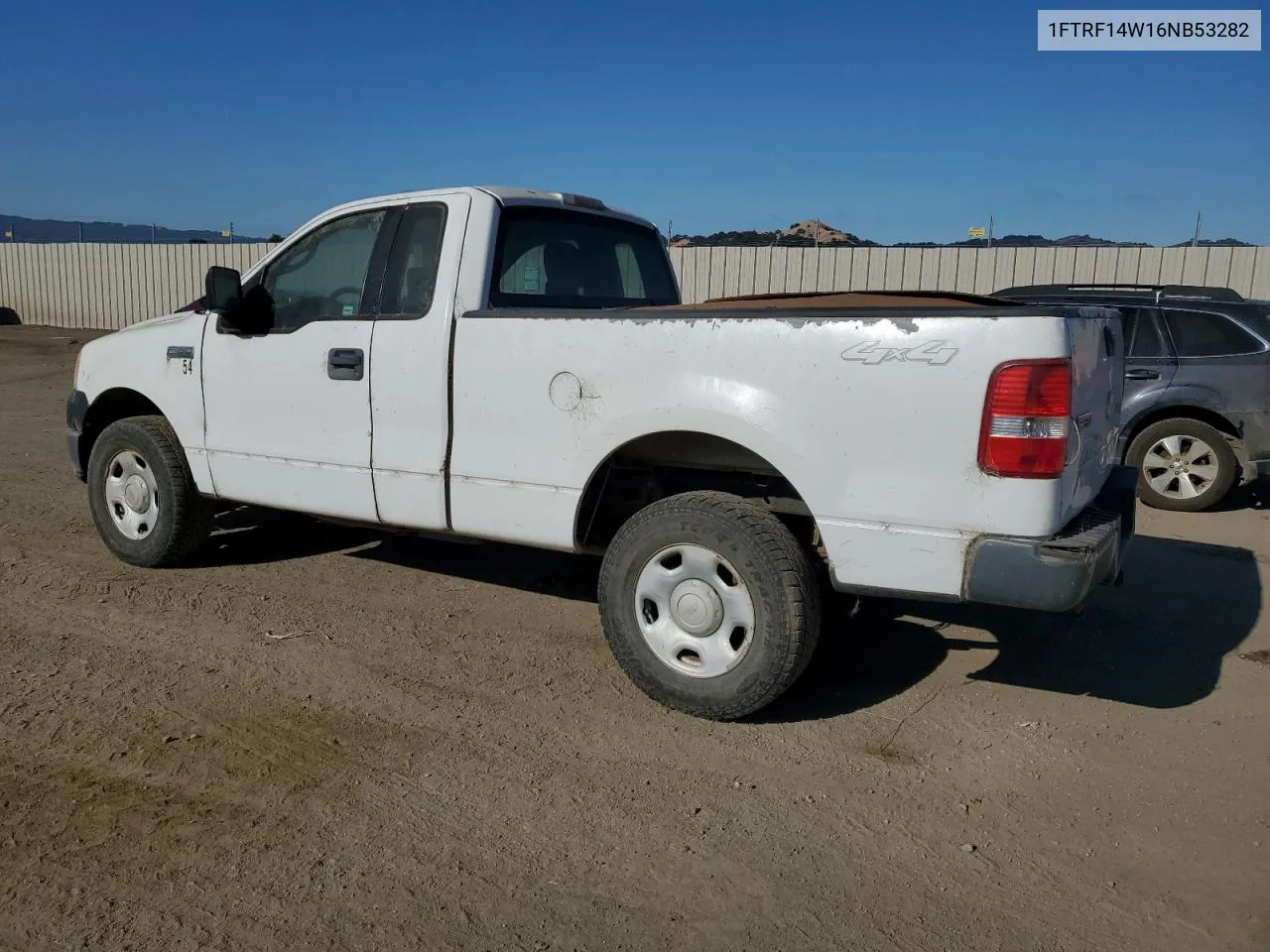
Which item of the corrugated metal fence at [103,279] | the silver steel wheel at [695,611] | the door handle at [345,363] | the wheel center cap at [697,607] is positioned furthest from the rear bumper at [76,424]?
the corrugated metal fence at [103,279]

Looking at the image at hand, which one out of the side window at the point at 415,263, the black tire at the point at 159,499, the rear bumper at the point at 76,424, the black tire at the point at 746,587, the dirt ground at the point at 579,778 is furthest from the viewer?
the rear bumper at the point at 76,424

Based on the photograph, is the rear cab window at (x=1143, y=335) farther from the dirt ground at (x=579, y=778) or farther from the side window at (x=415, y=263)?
the side window at (x=415, y=263)

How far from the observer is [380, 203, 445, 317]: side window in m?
4.79

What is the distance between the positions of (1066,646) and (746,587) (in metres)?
1.99

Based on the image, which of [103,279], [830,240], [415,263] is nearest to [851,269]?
[830,240]

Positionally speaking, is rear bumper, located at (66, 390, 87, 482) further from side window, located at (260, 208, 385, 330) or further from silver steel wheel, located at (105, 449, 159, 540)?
side window, located at (260, 208, 385, 330)

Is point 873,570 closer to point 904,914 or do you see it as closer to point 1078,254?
point 904,914

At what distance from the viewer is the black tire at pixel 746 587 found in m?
3.88

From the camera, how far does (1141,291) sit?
920 cm

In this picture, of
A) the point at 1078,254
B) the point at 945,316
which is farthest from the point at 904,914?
the point at 1078,254

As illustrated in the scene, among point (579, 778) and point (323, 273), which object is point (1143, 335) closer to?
point (323, 273)

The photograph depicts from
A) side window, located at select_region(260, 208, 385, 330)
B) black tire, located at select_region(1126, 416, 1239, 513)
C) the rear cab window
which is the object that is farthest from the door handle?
the rear cab window

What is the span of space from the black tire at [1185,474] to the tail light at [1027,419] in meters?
5.29

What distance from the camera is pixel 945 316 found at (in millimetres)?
3510
